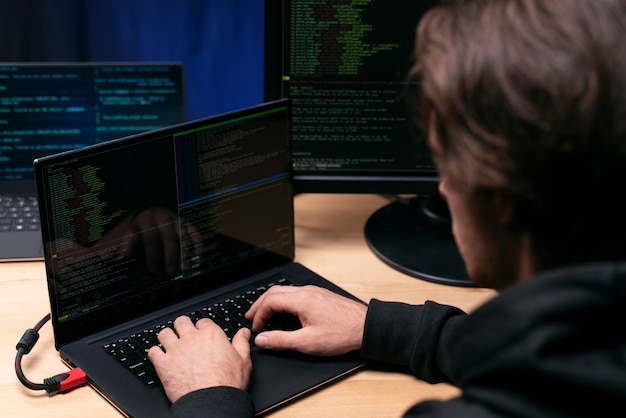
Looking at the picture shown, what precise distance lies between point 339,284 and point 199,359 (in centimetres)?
31

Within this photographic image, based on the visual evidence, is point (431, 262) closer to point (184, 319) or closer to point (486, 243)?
point (184, 319)

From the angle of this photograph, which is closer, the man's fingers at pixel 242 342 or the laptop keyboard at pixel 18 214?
the man's fingers at pixel 242 342

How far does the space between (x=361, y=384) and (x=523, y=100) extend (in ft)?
1.68

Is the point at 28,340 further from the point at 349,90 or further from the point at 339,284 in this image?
the point at 349,90

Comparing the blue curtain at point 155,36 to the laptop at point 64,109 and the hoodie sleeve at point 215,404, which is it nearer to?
the laptop at point 64,109

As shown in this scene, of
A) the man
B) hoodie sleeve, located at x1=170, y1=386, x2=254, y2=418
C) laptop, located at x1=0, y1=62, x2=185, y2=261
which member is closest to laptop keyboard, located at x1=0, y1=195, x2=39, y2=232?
laptop, located at x1=0, y1=62, x2=185, y2=261

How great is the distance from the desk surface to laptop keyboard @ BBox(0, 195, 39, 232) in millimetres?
76

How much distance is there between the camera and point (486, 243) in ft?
2.61

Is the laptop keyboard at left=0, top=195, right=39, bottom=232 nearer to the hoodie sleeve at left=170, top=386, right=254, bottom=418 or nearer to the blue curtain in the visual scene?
the blue curtain

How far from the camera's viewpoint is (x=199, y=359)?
1.03m

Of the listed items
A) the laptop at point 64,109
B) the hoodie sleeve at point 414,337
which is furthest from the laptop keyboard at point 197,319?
the laptop at point 64,109

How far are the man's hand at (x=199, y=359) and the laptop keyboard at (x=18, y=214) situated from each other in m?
0.37

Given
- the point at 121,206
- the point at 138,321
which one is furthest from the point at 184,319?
the point at 121,206

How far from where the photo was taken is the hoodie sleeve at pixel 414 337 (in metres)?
1.07
